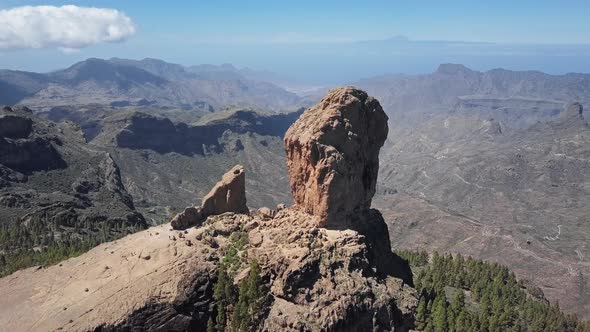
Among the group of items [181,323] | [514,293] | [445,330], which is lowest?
[514,293]

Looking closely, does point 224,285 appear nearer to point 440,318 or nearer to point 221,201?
point 221,201

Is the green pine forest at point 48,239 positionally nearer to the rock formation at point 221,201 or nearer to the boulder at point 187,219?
the boulder at point 187,219

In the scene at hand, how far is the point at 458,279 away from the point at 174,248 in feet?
291

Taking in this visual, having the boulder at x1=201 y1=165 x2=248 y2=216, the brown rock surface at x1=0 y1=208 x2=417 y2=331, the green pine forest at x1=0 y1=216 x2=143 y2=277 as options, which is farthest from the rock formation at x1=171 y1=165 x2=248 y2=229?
the green pine forest at x1=0 y1=216 x2=143 y2=277

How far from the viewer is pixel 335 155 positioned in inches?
2881

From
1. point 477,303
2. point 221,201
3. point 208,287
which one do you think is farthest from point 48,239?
point 477,303

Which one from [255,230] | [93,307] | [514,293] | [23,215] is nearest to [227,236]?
[255,230]

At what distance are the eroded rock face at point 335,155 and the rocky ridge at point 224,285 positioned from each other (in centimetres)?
142

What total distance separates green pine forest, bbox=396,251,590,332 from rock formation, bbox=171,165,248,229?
36.6 m

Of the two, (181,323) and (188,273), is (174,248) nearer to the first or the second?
(188,273)

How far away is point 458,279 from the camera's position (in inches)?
5271

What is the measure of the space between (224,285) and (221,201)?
2021 centimetres

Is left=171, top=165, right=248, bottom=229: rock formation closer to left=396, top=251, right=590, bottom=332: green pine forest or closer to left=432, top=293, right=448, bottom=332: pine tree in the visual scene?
left=396, top=251, right=590, bottom=332: green pine forest

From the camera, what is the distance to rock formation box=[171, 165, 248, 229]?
3164 inches
